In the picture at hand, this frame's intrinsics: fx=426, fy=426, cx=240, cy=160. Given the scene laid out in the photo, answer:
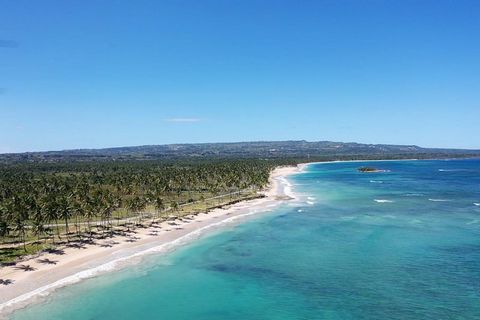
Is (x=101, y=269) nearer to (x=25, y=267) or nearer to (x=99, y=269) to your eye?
(x=99, y=269)

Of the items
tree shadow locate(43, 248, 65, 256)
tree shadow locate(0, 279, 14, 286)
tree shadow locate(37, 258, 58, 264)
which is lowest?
tree shadow locate(0, 279, 14, 286)

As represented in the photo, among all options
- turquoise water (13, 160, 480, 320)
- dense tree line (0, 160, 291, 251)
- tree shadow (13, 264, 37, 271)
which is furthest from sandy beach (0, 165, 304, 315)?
dense tree line (0, 160, 291, 251)

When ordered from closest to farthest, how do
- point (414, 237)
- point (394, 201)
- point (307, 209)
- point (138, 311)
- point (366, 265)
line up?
1. point (138, 311)
2. point (366, 265)
3. point (414, 237)
4. point (307, 209)
5. point (394, 201)

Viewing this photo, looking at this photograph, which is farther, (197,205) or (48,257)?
(197,205)

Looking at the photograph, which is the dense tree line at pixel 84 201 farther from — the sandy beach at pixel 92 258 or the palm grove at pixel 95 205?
the sandy beach at pixel 92 258

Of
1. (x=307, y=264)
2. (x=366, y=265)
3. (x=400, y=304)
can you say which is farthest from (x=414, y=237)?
(x=400, y=304)

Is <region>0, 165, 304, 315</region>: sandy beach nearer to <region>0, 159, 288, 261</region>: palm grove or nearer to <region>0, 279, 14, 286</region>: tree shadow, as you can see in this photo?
<region>0, 279, 14, 286</region>: tree shadow

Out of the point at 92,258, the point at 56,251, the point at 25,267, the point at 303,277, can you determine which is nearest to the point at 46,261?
the point at 25,267

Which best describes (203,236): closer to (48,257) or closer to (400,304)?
(48,257)
